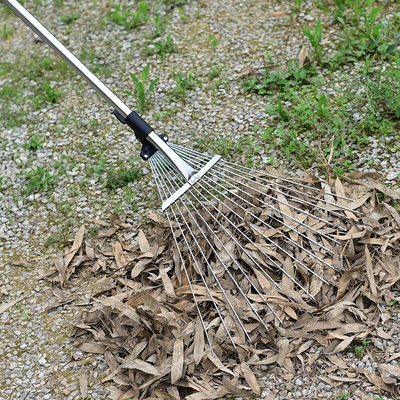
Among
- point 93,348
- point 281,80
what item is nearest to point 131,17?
point 281,80

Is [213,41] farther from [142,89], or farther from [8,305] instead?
[8,305]

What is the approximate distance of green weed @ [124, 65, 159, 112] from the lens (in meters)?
4.01

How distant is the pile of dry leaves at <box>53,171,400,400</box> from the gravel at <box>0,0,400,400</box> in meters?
0.10

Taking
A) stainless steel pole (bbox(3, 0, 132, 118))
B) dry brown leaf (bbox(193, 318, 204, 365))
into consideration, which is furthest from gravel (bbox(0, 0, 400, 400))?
stainless steel pole (bbox(3, 0, 132, 118))

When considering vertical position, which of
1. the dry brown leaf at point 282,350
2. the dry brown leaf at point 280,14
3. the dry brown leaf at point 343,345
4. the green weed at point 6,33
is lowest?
the dry brown leaf at point 343,345

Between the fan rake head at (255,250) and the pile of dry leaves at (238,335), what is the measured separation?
0.08 feet

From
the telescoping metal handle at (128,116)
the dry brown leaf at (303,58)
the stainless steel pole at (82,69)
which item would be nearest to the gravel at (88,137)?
the dry brown leaf at (303,58)

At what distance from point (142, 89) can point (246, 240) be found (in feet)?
5.30

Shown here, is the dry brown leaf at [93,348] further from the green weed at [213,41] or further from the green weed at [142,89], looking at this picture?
the green weed at [213,41]

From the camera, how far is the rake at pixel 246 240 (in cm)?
271

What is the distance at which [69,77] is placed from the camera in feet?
14.9

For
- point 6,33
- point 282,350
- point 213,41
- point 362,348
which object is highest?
point 6,33

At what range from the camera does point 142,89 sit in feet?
13.1

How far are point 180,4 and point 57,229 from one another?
251 centimetres
